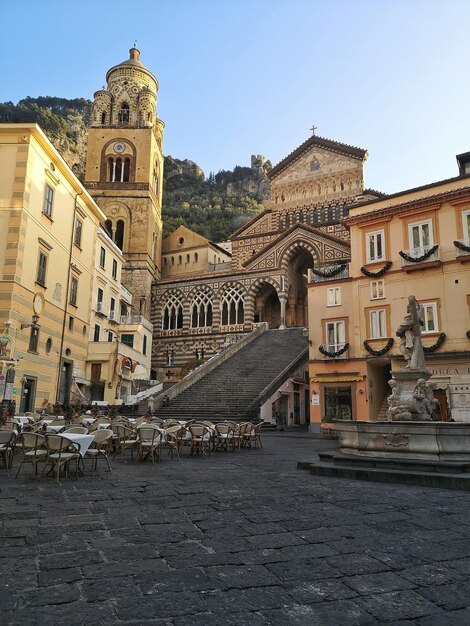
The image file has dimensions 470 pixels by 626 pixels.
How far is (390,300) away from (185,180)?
81.6 metres

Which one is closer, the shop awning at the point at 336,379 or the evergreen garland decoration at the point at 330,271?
the shop awning at the point at 336,379

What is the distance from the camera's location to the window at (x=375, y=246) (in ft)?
74.9

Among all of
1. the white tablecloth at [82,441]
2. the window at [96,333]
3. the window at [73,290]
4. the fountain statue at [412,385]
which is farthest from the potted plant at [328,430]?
the window at [96,333]

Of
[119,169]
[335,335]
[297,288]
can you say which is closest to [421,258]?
[335,335]

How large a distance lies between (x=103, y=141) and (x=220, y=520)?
153ft

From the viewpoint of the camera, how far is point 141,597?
3.21 m

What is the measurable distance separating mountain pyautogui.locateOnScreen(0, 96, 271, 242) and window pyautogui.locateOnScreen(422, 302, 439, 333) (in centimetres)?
5392

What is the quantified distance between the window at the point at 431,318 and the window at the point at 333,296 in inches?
167

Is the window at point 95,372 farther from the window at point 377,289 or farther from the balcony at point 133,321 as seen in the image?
the window at point 377,289

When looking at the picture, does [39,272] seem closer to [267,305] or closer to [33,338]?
[33,338]

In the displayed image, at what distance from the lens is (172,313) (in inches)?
1647

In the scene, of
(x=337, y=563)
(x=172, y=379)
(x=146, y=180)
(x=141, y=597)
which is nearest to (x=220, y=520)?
(x=337, y=563)

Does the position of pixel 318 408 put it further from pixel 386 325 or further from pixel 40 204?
pixel 40 204

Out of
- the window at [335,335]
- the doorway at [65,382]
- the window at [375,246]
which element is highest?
the window at [375,246]
